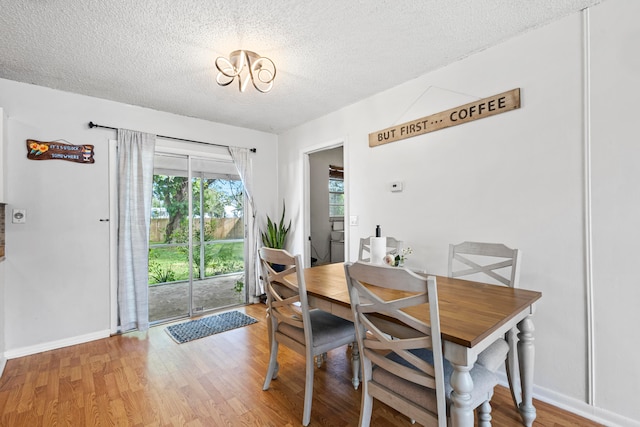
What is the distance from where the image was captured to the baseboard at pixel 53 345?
2.60 meters

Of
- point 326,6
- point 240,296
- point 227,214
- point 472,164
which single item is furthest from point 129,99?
point 472,164

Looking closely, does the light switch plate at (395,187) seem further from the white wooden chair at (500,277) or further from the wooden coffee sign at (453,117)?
the white wooden chair at (500,277)

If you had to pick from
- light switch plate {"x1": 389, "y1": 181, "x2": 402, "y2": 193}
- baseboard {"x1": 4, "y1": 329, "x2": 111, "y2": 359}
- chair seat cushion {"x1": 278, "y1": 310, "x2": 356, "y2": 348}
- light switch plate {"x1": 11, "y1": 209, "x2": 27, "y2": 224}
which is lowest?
baseboard {"x1": 4, "y1": 329, "x2": 111, "y2": 359}

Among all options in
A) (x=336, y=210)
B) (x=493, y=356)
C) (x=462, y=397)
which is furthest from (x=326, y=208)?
(x=462, y=397)

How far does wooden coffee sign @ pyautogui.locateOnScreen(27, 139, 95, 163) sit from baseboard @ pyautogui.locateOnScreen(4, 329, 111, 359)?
1743mm

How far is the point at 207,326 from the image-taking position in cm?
326

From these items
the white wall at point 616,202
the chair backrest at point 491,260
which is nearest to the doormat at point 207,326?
the chair backrest at point 491,260

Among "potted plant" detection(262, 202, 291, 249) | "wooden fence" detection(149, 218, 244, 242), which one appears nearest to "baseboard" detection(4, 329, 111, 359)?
"wooden fence" detection(149, 218, 244, 242)

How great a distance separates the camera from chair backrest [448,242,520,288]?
1809mm

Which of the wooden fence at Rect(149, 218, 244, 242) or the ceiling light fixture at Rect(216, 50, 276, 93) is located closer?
the ceiling light fixture at Rect(216, 50, 276, 93)

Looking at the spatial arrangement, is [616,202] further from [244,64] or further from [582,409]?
[244,64]

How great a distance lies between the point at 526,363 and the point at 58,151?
13.5 feet

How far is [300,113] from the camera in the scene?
358cm

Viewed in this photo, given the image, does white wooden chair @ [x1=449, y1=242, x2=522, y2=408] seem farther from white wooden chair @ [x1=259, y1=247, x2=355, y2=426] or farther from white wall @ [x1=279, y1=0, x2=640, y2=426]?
white wooden chair @ [x1=259, y1=247, x2=355, y2=426]
